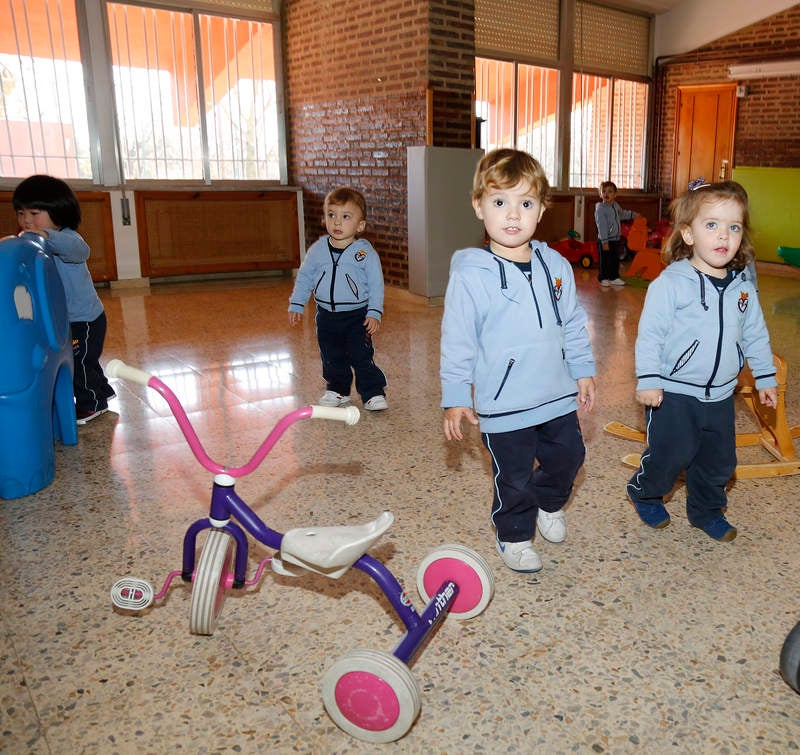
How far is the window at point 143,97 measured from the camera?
26.4ft

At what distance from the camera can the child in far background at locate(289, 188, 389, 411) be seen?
3551mm

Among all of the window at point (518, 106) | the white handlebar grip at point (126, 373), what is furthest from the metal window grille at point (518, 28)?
the white handlebar grip at point (126, 373)

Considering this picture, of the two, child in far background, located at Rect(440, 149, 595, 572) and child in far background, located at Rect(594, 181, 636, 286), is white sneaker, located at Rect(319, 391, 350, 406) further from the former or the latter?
child in far background, located at Rect(594, 181, 636, 286)

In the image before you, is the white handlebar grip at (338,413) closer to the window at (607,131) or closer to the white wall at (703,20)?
the window at (607,131)

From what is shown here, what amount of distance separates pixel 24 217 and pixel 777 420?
3442 mm

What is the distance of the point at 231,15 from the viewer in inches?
362

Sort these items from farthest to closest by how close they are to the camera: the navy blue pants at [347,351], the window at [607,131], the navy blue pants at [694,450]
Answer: the window at [607,131], the navy blue pants at [347,351], the navy blue pants at [694,450]

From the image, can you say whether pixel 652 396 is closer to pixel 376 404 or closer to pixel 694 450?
pixel 694 450

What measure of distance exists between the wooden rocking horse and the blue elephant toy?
231 cm

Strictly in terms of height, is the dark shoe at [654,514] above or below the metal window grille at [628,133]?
below

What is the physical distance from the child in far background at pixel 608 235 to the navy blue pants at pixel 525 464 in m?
6.61

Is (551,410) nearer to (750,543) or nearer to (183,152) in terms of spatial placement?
(750,543)

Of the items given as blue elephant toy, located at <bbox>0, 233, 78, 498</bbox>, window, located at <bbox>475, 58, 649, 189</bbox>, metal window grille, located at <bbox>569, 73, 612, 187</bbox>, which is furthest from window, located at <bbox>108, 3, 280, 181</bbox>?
blue elephant toy, located at <bbox>0, 233, 78, 498</bbox>

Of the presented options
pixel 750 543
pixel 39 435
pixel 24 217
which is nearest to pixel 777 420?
pixel 750 543
